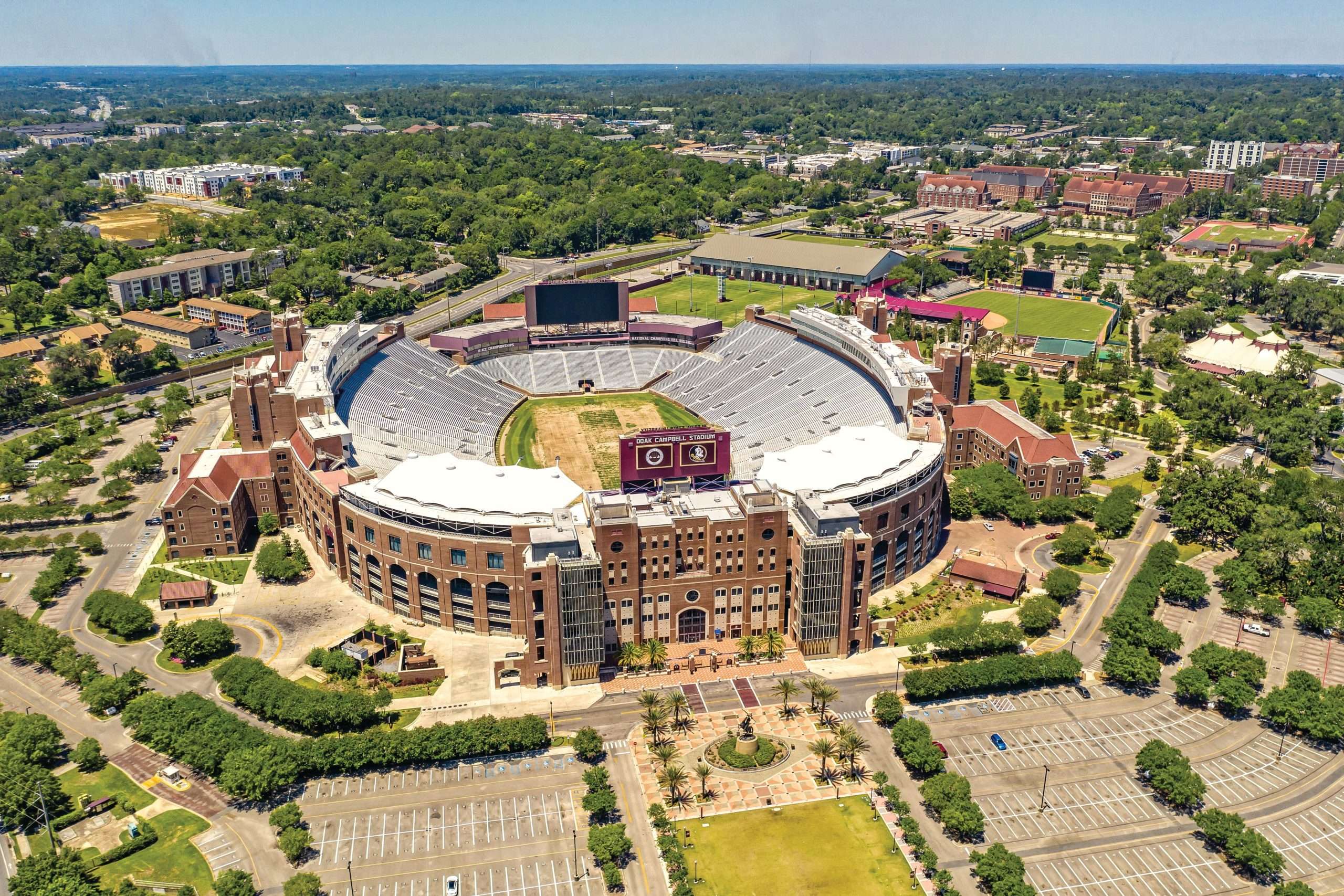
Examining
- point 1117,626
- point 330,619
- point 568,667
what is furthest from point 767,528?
point 330,619

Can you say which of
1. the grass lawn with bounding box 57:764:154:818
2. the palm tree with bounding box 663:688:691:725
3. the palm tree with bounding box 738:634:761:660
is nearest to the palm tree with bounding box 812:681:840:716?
the palm tree with bounding box 738:634:761:660

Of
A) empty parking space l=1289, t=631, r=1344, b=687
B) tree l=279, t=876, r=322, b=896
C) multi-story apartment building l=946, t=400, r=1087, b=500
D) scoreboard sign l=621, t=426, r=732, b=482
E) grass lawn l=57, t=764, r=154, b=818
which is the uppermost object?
scoreboard sign l=621, t=426, r=732, b=482

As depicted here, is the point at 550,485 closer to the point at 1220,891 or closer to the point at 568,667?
the point at 568,667

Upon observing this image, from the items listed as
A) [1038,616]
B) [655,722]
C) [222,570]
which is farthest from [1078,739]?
[222,570]

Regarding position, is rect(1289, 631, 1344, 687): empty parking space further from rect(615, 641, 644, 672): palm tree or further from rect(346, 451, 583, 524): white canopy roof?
rect(346, 451, 583, 524): white canopy roof

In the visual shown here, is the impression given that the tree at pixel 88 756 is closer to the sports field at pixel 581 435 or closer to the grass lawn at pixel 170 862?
the grass lawn at pixel 170 862

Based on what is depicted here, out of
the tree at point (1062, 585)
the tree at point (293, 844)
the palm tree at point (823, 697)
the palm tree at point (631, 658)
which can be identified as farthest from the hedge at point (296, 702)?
the tree at point (1062, 585)
